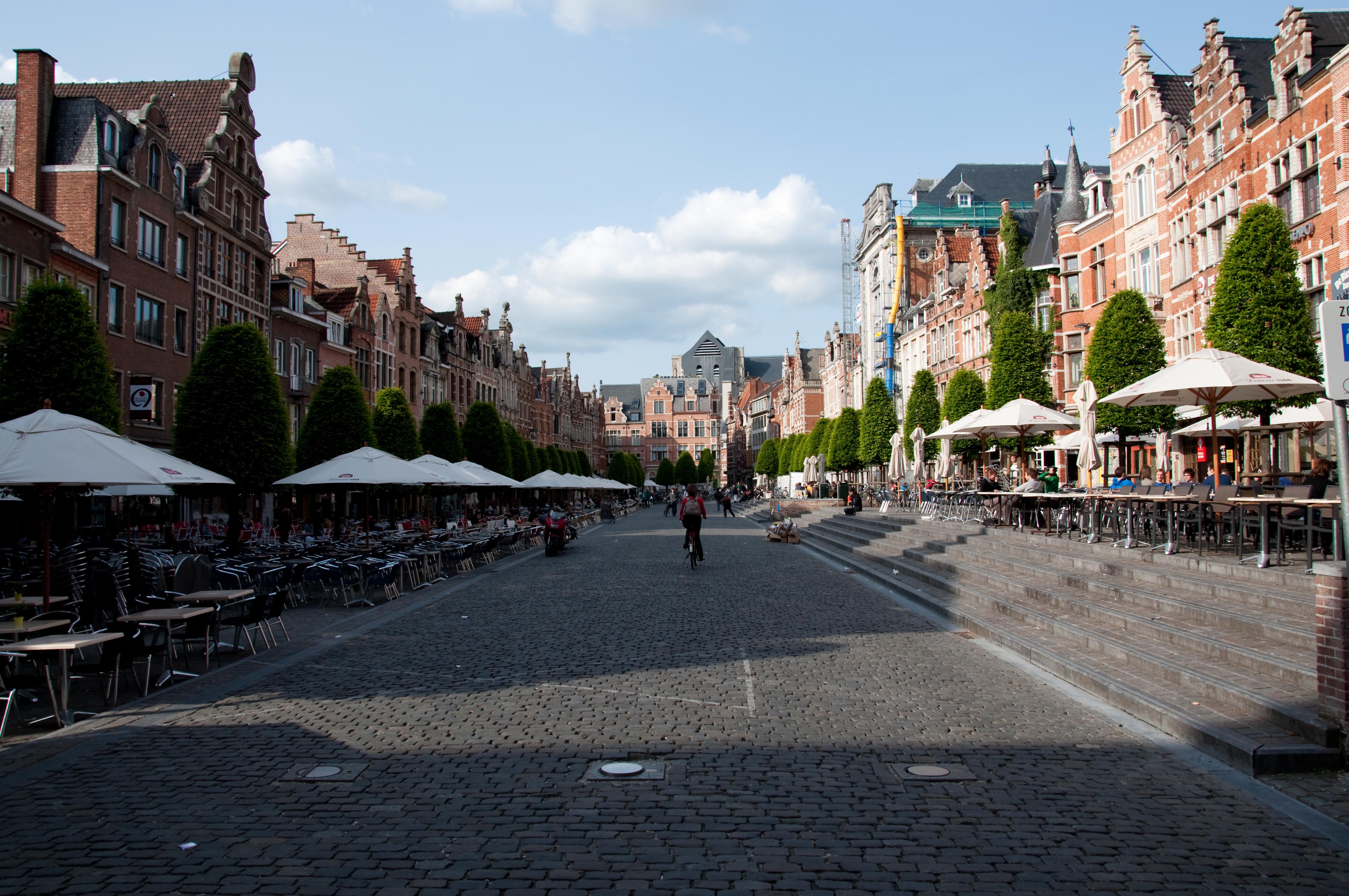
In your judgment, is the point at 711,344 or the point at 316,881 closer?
the point at 316,881

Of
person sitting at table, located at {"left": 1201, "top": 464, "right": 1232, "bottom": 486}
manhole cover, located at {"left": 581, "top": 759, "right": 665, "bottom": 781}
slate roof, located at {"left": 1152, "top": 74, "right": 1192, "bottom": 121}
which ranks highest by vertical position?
slate roof, located at {"left": 1152, "top": 74, "right": 1192, "bottom": 121}

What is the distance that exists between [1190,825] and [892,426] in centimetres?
4647

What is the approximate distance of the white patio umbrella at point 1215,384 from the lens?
12883 mm

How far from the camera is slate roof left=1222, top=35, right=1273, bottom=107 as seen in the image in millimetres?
25562

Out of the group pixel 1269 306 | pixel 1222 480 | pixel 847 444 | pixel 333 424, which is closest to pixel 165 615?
pixel 1222 480

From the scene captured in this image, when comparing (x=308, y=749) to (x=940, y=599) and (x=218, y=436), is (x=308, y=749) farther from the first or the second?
→ (x=218, y=436)

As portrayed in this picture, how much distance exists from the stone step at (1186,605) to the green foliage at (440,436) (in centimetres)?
2622

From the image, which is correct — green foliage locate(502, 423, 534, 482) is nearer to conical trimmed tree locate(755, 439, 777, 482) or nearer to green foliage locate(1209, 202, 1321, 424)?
green foliage locate(1209, 202, 1321, 424)

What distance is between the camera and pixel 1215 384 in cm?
1273

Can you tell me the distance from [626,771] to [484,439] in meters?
39.1

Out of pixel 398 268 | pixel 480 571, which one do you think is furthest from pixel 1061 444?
pixel 398 268

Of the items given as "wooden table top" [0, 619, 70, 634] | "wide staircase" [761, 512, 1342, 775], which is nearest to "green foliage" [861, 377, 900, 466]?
"wide staircase" [761, 512, 1342, 775]

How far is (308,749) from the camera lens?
266 inches

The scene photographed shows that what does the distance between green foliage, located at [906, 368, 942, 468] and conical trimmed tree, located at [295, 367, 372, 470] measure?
25878mm
